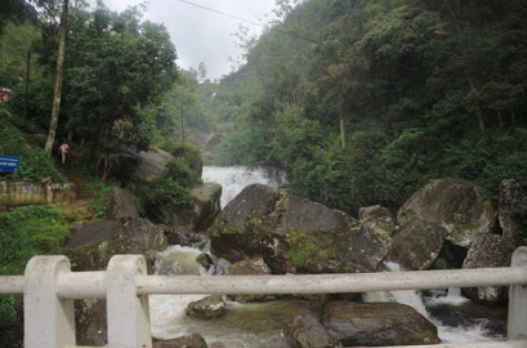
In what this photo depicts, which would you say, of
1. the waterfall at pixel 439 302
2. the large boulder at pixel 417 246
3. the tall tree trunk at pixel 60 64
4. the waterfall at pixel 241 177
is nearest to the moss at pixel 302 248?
the waterfall at pixel 439 302

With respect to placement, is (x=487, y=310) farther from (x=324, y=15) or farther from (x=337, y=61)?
(x=324, y=15)

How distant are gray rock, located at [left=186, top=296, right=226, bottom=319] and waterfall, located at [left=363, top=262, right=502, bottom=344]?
11.7ft

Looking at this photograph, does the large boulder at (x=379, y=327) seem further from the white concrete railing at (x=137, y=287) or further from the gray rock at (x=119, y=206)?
the gray rock at (x=119, y=206)

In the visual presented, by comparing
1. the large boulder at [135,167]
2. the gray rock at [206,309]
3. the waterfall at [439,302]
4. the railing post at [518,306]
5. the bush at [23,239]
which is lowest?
the waterfall at [439,302]

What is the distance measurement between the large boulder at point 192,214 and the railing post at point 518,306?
14375 millimetres

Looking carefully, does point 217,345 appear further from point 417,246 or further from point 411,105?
point 411,105

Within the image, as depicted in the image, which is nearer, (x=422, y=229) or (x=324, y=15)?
(x=422, y=229)

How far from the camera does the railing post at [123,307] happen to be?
208 centimetres

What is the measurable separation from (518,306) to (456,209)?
9677 mm

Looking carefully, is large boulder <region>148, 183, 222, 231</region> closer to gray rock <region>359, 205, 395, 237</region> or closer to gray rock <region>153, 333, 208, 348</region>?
gray rock <region>359, 205, 395, 237</region>

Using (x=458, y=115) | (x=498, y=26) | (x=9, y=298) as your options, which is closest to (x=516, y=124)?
(x=458, y=115)

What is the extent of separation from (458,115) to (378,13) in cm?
1087

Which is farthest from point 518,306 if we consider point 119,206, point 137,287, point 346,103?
point 346,103

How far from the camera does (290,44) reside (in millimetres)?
31859
